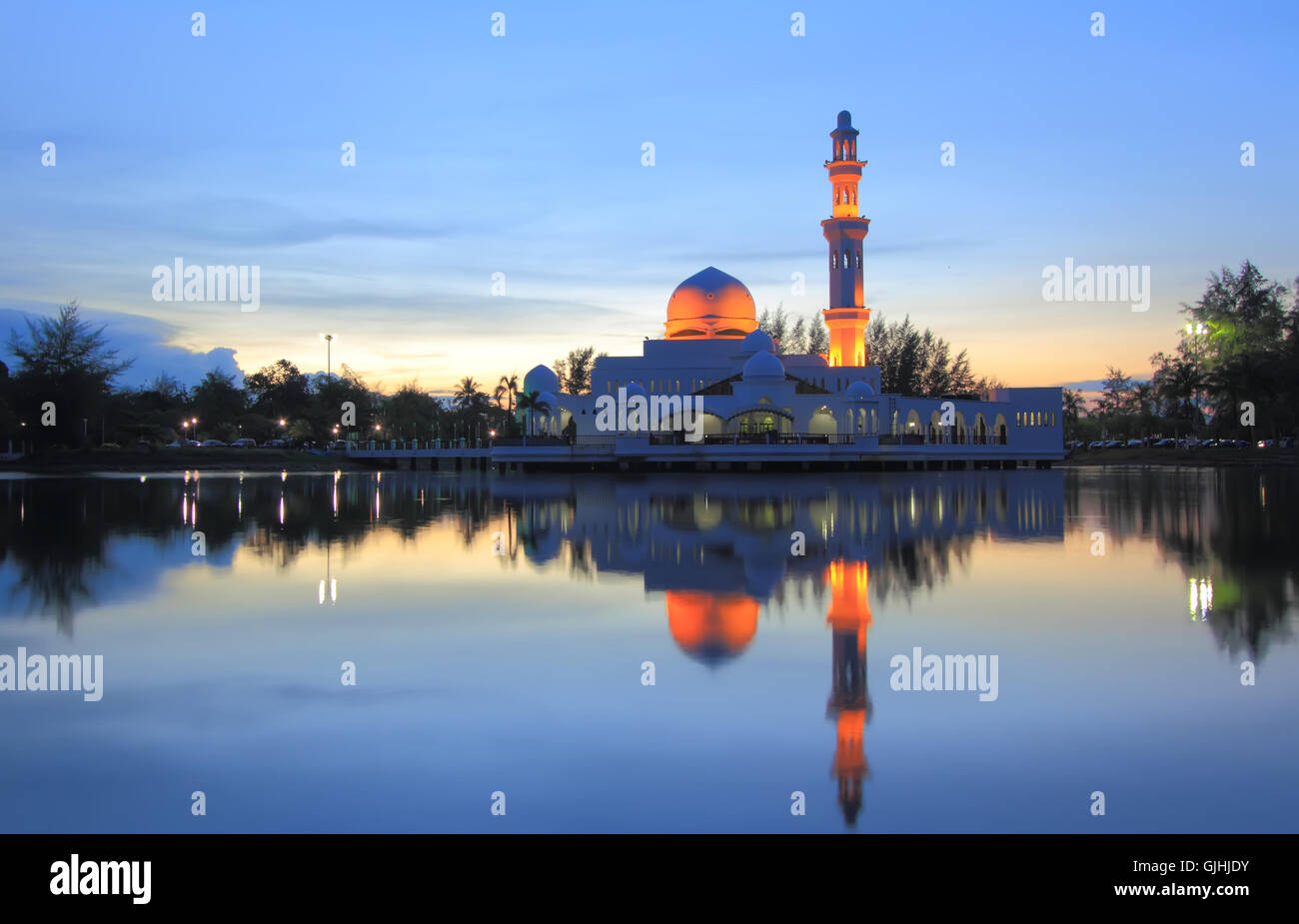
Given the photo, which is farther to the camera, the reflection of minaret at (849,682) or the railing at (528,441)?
the railing at (528,441)

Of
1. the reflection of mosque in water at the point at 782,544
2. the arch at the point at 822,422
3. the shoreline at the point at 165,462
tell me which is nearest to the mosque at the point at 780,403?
the arch at the point at 822,422

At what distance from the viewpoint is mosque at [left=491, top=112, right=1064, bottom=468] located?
54.3 m

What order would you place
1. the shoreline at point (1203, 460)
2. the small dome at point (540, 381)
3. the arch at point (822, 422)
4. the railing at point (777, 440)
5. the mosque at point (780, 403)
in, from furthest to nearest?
the small dome at point (540, 381) → the shoreline at point (1203, 460) → the arch at point (822, 422) → the mosque at point (780, 403) → the railing at point (777, 440)

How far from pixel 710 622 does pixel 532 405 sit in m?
56.3

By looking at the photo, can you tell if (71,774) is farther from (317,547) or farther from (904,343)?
(904,343)

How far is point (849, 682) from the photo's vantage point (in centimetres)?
A: 715

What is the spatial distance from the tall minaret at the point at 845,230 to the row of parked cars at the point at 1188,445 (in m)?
28.3

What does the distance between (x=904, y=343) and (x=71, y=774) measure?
289ft

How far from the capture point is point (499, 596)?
1123cm

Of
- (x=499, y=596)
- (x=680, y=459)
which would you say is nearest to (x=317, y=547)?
(x=499, y=596)

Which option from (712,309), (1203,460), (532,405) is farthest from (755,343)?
(1203,460)

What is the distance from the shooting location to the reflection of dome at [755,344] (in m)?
62.8
